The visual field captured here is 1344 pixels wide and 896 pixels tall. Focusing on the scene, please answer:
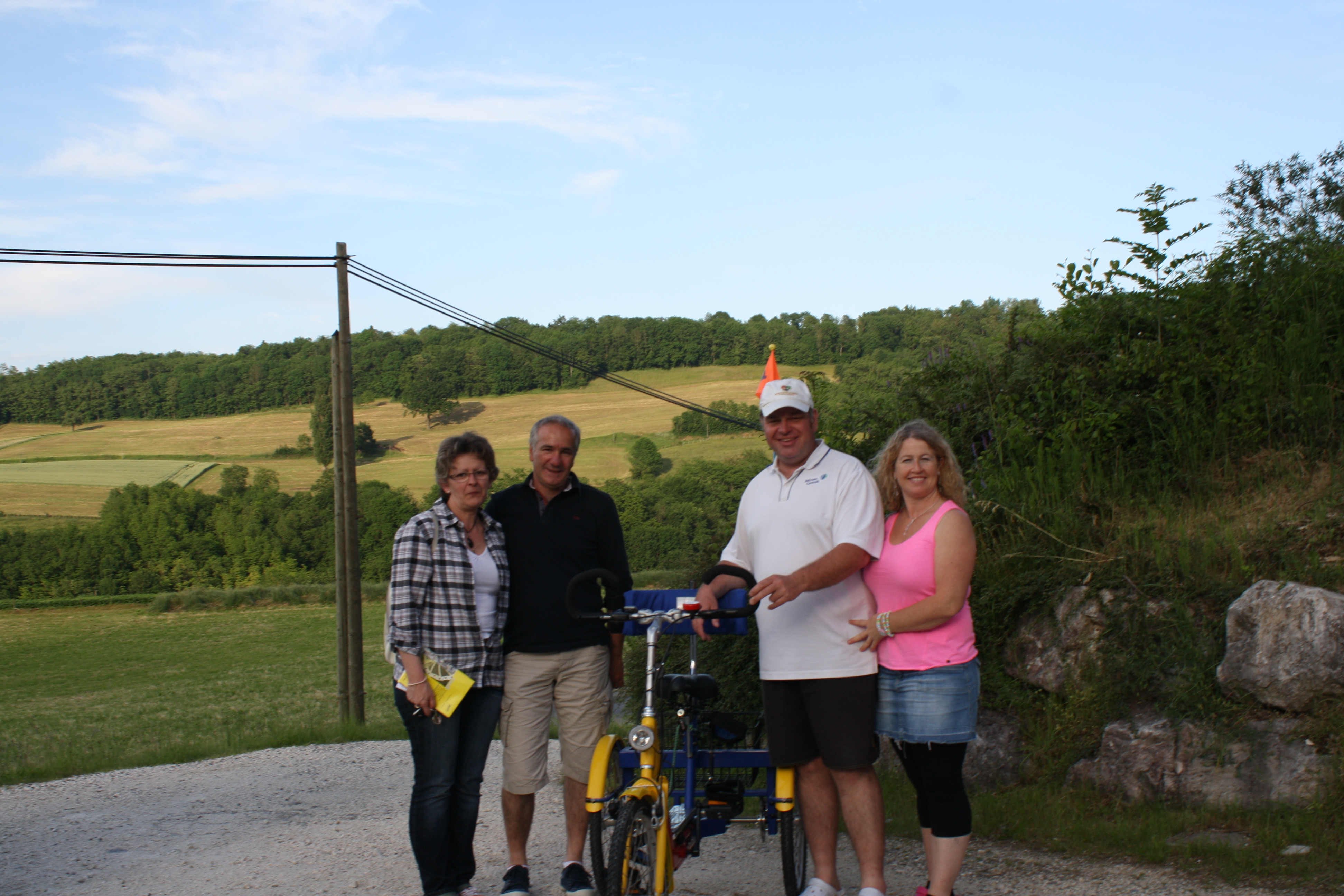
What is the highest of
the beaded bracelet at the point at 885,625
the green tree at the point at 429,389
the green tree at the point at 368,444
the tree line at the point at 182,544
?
the green tree at the point at 429,389

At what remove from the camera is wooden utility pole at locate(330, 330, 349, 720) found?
11031mm

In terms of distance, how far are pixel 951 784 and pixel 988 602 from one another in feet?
8.28

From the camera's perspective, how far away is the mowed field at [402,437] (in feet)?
155

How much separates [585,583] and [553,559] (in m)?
0.18

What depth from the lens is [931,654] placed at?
329cm

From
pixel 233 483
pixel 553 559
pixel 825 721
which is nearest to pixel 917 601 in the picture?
pixel 825 721

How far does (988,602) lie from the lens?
5660 millimetres

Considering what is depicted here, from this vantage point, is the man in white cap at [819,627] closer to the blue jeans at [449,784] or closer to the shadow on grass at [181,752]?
the blue jeans at [449,784]

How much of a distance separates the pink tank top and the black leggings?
0.29 m

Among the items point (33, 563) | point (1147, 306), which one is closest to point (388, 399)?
point (33, 563)

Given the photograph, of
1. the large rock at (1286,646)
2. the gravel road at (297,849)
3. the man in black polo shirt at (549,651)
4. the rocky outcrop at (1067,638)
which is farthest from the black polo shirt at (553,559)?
the large rock at (1286,646)

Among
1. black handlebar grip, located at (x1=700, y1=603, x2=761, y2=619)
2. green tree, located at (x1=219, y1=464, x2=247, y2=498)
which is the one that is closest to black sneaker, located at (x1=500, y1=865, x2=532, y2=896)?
black handlebar grip, located at (x1=700, y1=603, x2=761, y2=619)

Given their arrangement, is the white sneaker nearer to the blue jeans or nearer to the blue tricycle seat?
the blue tricycle seat

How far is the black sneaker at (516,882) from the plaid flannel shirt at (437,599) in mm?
792
